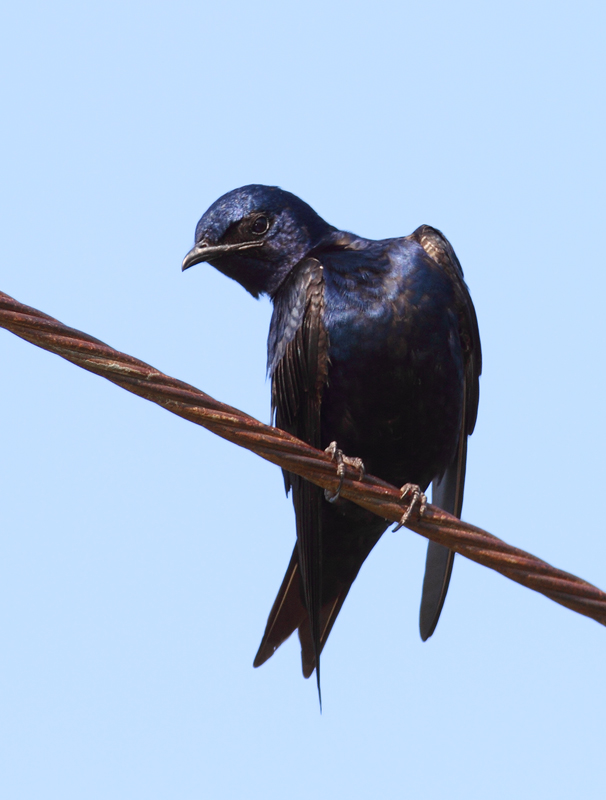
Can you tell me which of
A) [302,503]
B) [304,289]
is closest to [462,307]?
[304,289]

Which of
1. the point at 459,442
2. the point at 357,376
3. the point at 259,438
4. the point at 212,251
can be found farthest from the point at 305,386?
the point at 259,438

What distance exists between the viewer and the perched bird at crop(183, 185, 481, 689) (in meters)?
4.87

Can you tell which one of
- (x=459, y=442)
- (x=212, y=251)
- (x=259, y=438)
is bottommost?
(x=259, y=438)

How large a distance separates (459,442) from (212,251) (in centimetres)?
167

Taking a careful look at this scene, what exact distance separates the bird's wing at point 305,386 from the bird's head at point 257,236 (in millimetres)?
515

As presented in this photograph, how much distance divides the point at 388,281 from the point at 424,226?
712 millimetres

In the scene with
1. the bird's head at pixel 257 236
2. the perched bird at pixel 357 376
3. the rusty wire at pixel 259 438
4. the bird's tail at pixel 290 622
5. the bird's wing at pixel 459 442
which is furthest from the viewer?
the bird's head at pixel 257 236

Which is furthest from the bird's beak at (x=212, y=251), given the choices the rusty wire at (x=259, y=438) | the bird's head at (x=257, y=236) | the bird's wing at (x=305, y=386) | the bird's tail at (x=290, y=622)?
the rusty wire at (x=259, y=438)

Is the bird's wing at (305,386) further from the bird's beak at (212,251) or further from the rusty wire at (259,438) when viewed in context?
the rusty wire at (259,438)

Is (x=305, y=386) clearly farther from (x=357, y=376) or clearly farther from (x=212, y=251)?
(x=212, y=251)

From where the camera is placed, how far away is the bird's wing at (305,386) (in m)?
4.87

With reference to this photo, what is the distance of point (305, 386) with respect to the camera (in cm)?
493

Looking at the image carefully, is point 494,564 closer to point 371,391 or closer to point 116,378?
point 116,378

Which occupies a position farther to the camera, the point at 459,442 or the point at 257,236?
the point at 257,236
